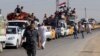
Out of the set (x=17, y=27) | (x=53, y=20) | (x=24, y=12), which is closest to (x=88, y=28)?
(x=53, y=20)

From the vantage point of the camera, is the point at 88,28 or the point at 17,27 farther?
the point at 88,28

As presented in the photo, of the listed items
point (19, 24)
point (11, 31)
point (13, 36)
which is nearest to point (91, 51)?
point (13, 36)

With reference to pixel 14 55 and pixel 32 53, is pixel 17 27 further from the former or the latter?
pixel 32 53

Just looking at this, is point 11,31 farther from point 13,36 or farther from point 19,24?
point 19,24

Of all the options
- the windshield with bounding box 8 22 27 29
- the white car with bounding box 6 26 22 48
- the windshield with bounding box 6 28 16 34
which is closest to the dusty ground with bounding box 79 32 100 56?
the white car with bounding box 6 26 22 48

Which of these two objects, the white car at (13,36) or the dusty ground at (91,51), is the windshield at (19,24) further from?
the dusty ground at (91,51)

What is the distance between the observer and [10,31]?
29.6m

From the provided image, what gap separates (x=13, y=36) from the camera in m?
28.5

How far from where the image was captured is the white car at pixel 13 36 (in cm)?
2828

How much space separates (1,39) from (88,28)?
4037 cm

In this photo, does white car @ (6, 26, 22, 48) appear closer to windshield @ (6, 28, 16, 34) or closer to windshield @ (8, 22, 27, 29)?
windshield @ (6, 28, 16, 34)

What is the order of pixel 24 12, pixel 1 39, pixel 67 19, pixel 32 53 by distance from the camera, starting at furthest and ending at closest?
pixel 67 19 → pixel 24 12 → pixel 1 39 → pixel 32 53

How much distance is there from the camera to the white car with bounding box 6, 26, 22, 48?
28.3 meters

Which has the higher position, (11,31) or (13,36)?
(11,31)
